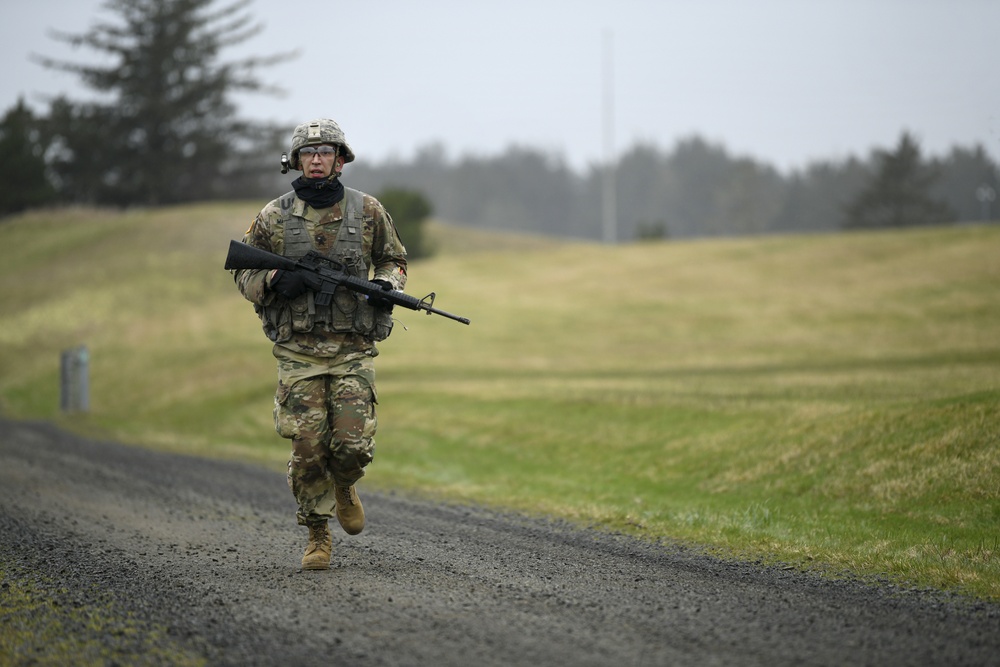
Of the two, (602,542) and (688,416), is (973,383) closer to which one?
(688,416)

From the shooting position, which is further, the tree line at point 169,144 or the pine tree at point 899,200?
the pine tree at point 899,200

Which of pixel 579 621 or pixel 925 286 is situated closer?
pixel 579 621

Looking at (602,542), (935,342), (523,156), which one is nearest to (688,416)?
(602,542)

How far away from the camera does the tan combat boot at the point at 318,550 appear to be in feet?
23.6

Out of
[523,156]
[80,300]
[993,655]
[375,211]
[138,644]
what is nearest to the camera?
[993,655]

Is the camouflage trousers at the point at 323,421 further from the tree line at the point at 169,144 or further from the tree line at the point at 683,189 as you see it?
the tree line at the point at 683,189

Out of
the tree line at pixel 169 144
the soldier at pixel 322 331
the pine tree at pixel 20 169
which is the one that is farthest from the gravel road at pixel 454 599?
the pine tree at pixel 20 169

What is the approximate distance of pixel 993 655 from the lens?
4859 mm

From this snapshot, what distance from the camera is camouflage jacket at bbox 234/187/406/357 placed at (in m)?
7.40

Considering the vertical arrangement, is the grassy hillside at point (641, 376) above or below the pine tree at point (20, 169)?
below

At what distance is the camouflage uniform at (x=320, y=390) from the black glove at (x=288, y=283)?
0.43ft

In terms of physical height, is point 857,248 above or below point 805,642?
above

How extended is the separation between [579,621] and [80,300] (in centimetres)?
4719

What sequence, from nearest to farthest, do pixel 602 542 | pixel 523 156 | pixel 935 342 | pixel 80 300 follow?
pixel 602 542 → pixel 935 342 → pixel 80 300 → pixel 523 156
